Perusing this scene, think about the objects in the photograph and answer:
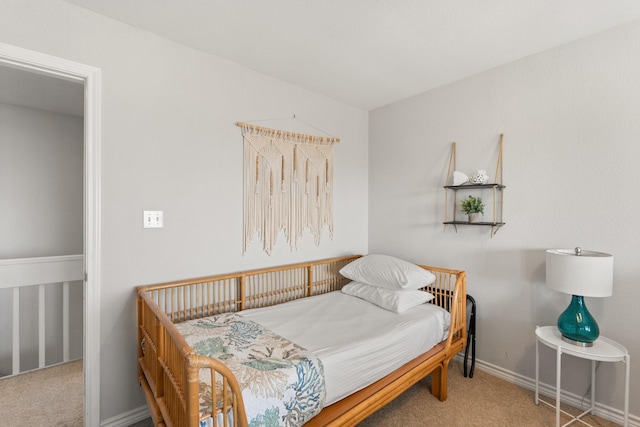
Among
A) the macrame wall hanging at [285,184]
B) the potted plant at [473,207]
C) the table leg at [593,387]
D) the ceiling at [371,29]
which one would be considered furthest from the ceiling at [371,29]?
the table leg at [593,387]

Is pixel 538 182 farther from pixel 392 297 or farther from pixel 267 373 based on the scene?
pixel 267 373

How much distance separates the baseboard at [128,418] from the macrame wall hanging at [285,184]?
48.5 inches

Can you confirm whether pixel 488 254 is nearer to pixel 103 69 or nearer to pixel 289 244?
pixel 289 244

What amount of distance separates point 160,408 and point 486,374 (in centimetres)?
240

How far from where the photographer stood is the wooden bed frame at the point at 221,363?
1021 mm

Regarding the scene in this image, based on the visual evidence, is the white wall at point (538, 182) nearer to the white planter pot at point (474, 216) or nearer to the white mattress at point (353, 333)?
the white planter pot at point (474, 216)

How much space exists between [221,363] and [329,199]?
83.9 inches

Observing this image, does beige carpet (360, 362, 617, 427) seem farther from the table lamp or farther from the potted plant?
the potted plant

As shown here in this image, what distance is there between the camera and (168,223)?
6.61 feet

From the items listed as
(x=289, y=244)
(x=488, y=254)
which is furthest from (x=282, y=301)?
(x=488, y=254)

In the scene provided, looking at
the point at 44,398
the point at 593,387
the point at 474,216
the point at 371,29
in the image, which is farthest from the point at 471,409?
the point at 44,398

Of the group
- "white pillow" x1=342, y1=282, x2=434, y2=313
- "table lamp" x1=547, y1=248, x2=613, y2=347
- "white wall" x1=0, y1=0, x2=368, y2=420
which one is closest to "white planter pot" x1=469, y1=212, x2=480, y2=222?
"table lamp" x1=547, y1=248, x2=613, y2=347

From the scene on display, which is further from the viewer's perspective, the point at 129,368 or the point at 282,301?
the point at 282,301

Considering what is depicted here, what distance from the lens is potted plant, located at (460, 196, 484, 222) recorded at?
7.80 feet
